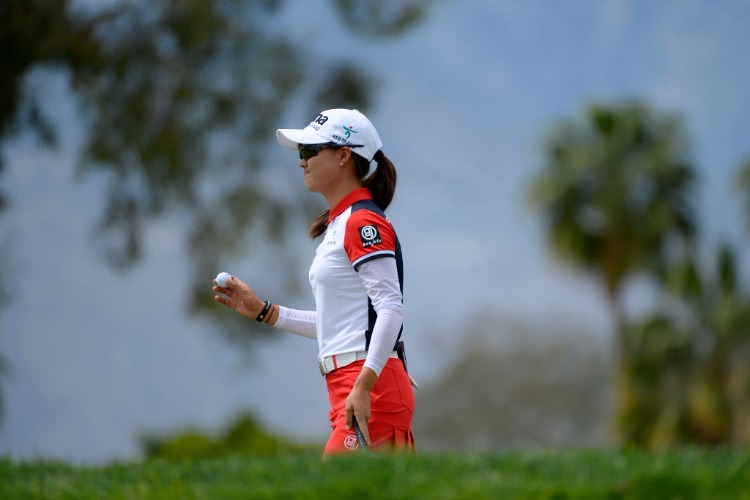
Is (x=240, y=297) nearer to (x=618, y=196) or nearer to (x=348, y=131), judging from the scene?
(x=348, y=131)

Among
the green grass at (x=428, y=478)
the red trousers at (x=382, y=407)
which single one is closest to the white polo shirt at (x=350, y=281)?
the red trousers at (x=382, y=407)

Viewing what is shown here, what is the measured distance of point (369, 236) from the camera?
4.32 meters

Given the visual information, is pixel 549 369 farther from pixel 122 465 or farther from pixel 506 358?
pixel 122 465

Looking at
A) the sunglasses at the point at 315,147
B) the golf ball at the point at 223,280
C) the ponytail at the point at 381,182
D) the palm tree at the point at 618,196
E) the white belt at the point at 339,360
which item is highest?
the palm tree at the point at 618,196

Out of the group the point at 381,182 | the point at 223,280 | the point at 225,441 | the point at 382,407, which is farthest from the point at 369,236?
the point at 225,441

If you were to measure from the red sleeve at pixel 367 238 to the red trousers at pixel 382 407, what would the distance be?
0.41 meters

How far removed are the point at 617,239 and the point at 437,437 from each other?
1587 centimetres

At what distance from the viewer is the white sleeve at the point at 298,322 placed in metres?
4.88

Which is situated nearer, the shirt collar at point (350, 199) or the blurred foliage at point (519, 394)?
the shirt collar at point (350, 199)

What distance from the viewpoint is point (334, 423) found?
4.42 metres

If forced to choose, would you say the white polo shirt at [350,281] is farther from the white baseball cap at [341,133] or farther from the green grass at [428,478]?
the green grass at [428,478]

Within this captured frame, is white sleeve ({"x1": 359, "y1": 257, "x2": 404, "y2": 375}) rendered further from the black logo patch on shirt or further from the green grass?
the green grass

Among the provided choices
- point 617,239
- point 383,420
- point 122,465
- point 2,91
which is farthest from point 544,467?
point 617,239

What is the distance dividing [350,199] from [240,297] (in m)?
0.72
